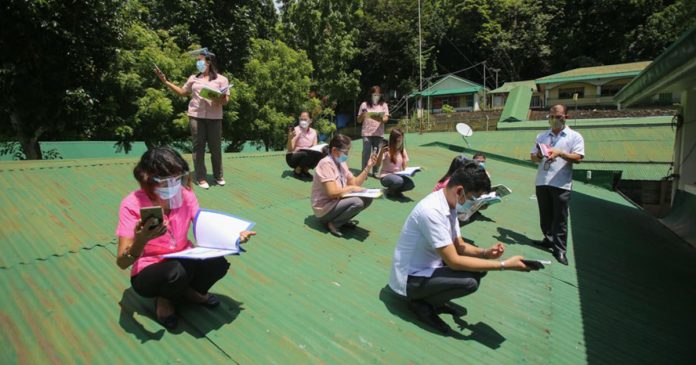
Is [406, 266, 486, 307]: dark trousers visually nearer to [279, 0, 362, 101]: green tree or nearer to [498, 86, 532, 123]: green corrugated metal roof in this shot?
[498, 86, 532, 123]: green corrugated metal roof

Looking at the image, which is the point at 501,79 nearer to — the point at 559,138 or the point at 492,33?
the point at 492,33

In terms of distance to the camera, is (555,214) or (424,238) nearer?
(424,238)

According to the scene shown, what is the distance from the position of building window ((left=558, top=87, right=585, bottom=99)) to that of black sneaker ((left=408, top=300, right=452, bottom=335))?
121 feet

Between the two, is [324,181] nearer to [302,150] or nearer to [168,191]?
[168,191]

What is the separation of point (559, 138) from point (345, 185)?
8.92 feet

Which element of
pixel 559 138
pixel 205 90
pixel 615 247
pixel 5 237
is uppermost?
pixel 205 90

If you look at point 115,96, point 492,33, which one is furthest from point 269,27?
point 492,33

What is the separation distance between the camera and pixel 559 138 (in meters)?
4.84

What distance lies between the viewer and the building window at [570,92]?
33.8 m

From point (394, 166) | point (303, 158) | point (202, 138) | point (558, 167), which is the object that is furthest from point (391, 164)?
point (202, 138)

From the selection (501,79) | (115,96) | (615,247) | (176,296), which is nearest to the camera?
(176,296)

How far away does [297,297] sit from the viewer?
10.2 ft

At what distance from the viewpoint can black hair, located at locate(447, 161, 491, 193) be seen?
281cm

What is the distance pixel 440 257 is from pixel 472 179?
628 millimetres
